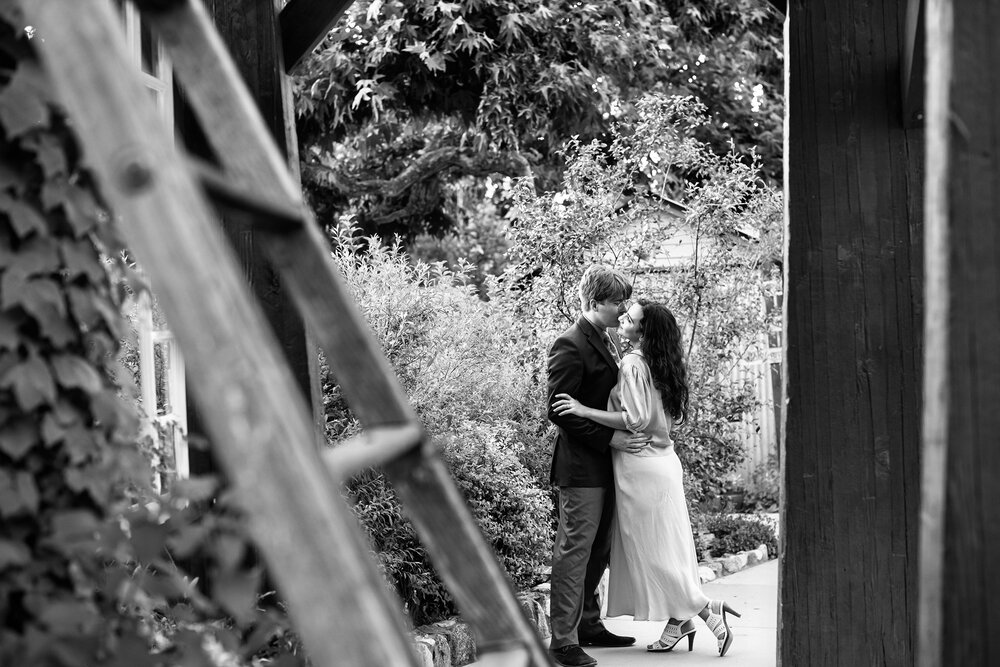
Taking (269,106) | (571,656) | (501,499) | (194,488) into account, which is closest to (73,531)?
(194,488)

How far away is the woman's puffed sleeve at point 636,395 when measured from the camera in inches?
215

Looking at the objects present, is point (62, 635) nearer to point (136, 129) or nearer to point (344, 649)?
point (344, 649)

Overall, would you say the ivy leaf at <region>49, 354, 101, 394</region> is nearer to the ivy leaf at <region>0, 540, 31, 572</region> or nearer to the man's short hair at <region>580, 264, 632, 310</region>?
the ivy leaf at <region>0, 540, 31, 572</region>

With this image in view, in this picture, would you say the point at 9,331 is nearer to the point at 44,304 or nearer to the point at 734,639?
the point at 44,304

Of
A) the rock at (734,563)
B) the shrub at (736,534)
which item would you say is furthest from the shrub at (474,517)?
the shrub at (736,534)

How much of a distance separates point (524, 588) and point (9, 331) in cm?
494

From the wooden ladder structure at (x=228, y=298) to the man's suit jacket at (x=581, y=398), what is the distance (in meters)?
3.88

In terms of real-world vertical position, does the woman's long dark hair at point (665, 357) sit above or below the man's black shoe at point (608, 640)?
above

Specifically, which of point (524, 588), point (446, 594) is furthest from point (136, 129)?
point (524, 588)

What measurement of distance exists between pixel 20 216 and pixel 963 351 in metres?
1.42

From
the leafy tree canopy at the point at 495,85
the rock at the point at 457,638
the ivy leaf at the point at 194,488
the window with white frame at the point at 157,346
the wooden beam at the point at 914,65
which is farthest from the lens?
the leafy tree canopy at the point at 495,85

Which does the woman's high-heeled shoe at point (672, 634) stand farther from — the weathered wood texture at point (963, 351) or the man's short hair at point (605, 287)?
the weathered wood texture at point (963, 351)

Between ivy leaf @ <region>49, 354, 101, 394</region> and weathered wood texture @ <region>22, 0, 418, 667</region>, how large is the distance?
59 cm

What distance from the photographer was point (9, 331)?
1.74 meters
